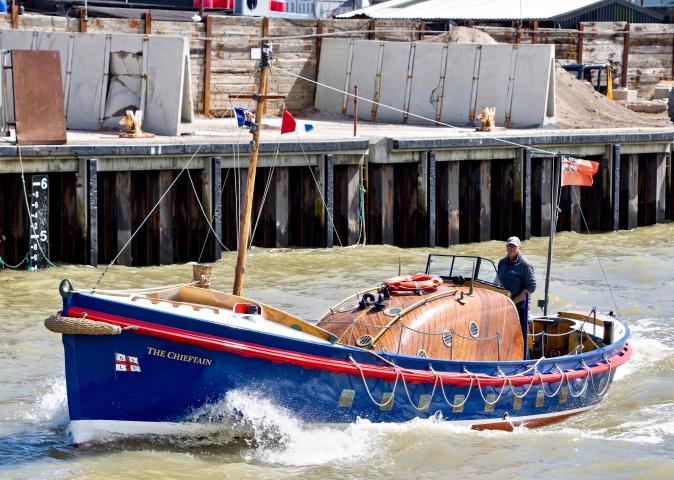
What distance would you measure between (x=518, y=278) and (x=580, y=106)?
71.1ft

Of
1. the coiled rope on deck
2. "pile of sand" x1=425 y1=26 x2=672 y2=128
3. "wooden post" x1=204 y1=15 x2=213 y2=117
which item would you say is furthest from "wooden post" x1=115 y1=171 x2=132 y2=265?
"pile of sand" x1=425 y1=26 x2=672 y2=128

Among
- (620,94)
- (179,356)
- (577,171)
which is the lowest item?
(179,356)

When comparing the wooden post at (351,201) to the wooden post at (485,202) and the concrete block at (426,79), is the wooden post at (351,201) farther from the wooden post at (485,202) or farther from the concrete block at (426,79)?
the concrete block at (426,79)

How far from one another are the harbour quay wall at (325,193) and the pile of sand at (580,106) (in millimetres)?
2818

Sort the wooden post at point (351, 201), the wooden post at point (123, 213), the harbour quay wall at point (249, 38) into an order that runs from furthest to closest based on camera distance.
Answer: the harbour quay wall at point (249, 38) < the wooden post at point (351, 201) < the wooden post at point (123, 213)

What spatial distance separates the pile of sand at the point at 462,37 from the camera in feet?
131

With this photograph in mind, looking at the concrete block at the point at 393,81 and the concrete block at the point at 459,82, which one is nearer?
the concrete block at the point at 459,82

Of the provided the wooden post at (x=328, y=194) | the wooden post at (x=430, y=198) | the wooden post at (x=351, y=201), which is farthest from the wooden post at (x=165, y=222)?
the wooden post at (x=430, y=198)

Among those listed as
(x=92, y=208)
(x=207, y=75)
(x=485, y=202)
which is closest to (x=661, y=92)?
(x=485, y=202)

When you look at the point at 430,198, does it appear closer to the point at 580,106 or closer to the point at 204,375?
the point at 580,106

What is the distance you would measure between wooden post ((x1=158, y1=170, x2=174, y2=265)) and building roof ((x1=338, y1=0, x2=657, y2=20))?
23.2m

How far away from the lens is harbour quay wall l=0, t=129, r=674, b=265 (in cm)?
2512

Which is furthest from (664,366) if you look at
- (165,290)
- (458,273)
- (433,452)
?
(165,290)

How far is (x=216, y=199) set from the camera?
87.2 ft
